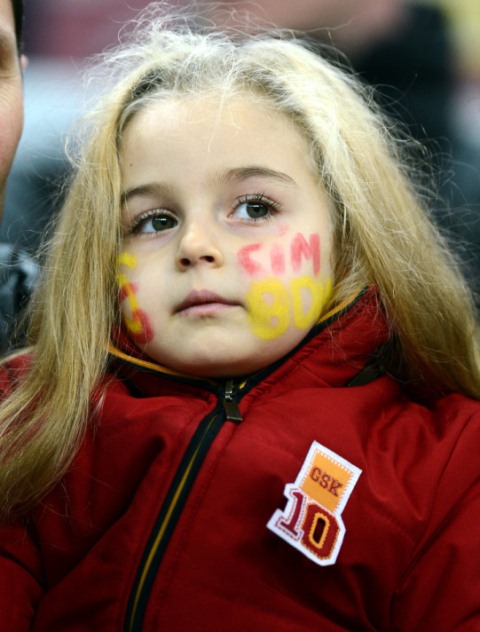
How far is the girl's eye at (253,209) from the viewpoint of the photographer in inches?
46.9

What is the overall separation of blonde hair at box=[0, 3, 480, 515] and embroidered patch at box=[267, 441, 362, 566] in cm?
25

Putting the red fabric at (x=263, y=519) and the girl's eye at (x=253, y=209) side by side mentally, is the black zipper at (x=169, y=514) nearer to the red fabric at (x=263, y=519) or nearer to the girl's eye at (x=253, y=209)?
the red fabric at (x=263, y=519)

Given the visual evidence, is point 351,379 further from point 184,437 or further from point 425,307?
point 184,437

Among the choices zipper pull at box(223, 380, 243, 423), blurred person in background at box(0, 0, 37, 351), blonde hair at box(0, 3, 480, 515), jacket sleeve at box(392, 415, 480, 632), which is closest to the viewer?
jacket sleeve at box(392, 415, 480, 632)

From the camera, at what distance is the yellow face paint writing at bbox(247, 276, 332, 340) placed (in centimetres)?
115

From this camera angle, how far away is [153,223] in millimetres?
1241

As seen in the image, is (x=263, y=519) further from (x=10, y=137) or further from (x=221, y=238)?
(x=10, y=137)

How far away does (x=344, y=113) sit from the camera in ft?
4.39

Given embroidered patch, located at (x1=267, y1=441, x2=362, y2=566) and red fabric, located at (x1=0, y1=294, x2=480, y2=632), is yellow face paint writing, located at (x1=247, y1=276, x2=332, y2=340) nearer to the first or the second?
red fabric, located at (x1=0, y1=294, x2=480, y2=632)

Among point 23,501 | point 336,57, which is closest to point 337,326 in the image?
point 23,501

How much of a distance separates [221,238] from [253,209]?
0.07m

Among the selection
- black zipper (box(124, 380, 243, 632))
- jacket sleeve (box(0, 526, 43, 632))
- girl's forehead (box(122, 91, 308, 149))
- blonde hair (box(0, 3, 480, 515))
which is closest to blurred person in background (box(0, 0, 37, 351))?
blonde hair (box(0, 3, 480, 515))

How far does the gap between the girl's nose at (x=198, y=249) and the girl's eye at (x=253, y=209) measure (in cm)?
6

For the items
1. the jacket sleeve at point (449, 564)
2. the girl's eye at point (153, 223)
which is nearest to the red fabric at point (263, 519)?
the jacket sleeve at point (449, 564)
